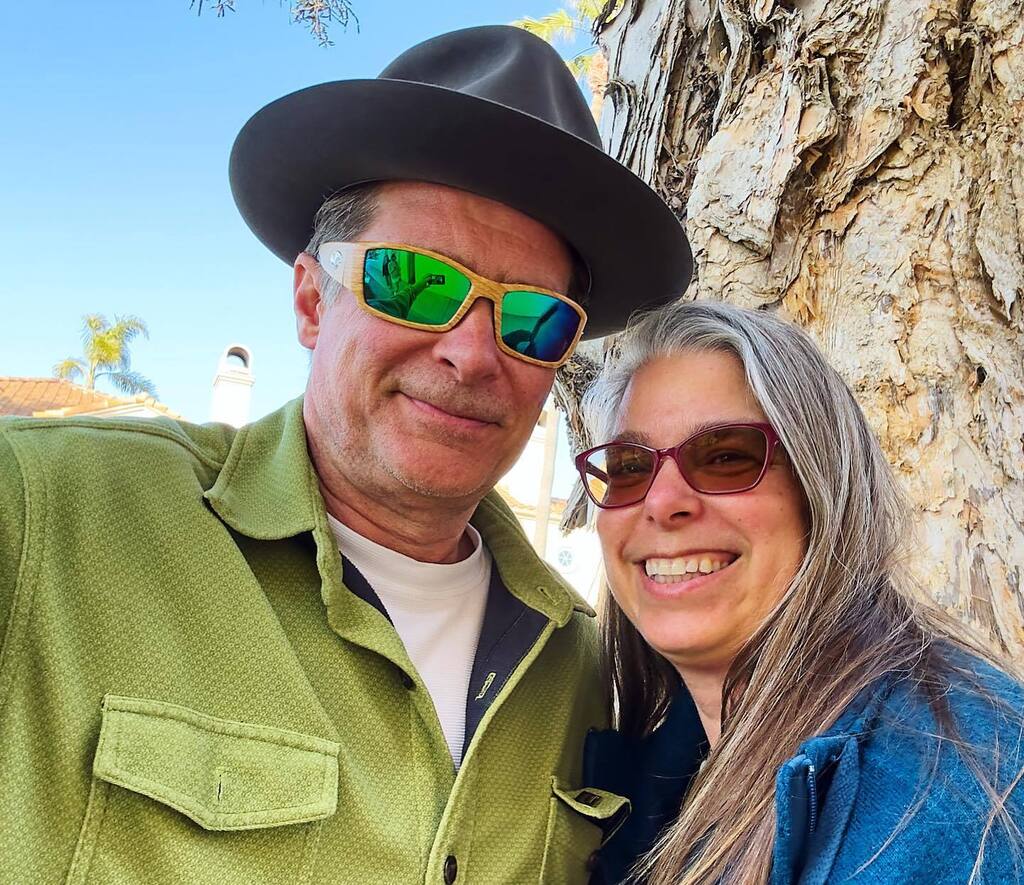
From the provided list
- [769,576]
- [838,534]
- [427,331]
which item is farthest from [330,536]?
[838,534]

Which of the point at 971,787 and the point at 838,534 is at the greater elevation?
the point at 838,534

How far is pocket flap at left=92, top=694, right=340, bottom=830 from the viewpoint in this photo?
1.15 metres

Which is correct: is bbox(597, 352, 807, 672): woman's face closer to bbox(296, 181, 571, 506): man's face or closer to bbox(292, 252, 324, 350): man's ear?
bbox(296, 181, 571, 506): man's face

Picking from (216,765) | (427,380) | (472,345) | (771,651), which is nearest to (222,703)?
(216,765)

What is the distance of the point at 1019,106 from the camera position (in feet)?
6.79

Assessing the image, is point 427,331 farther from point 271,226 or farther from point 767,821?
point 767,821

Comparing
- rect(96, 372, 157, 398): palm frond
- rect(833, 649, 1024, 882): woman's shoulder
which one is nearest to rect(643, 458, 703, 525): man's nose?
rect(833, 649, 1024, 882): woman's shoulder

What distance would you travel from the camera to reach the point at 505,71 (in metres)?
1.87

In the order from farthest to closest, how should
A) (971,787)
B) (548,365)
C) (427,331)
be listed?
(548,365) → (427,331) → (971,787)

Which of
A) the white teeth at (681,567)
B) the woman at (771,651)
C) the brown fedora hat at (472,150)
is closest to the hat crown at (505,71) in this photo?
the brown fedora hat at (472,150)

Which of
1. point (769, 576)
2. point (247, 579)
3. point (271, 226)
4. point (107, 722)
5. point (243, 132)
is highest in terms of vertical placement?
point (243, 132)

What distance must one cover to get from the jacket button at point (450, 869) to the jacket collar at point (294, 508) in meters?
0.58

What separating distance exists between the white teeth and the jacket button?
0.66 metres

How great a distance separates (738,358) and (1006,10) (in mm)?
1278
